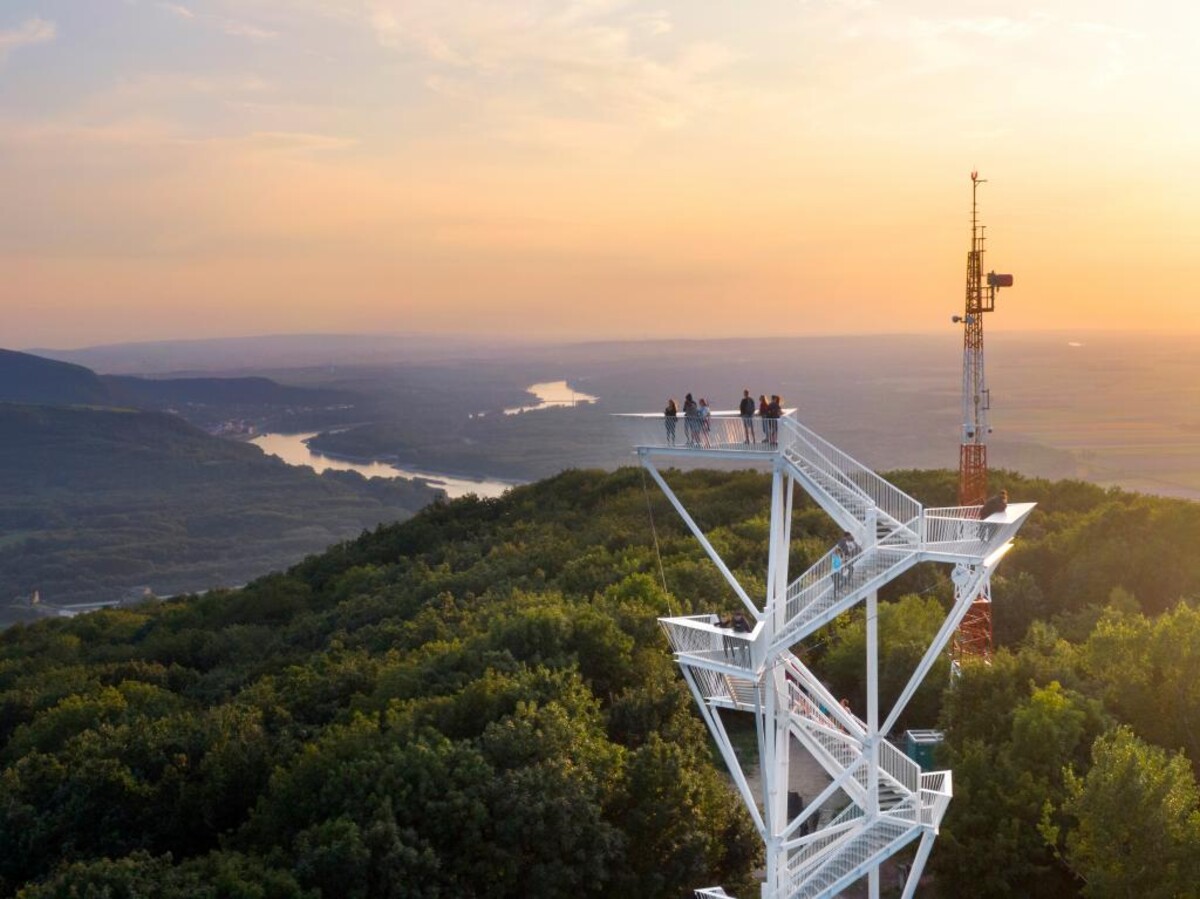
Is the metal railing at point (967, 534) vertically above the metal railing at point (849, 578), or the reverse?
the metal railing at point (967, 534)

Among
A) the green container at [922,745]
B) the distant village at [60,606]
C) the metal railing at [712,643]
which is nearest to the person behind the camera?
the metal railing at [712,643]

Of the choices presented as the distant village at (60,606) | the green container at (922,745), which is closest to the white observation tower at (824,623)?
the green container at (922,745)

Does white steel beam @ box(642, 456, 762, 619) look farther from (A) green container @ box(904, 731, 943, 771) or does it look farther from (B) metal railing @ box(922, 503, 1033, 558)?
(A) green container @ box(904, 731, 943, 771)

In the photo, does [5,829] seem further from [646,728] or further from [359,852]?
[646,728]

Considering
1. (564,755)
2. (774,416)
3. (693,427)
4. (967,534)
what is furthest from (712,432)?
(564,755)

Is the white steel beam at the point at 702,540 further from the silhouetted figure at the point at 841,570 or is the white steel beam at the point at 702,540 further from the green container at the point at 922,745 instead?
the green container at the point at 922,745

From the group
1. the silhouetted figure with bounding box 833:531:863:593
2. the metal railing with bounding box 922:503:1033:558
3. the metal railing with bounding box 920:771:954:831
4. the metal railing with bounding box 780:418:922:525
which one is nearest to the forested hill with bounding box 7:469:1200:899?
the metal railing with bounding box 920:771:954:831
